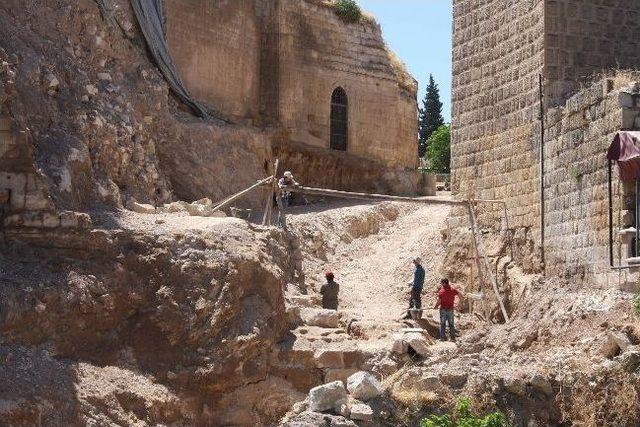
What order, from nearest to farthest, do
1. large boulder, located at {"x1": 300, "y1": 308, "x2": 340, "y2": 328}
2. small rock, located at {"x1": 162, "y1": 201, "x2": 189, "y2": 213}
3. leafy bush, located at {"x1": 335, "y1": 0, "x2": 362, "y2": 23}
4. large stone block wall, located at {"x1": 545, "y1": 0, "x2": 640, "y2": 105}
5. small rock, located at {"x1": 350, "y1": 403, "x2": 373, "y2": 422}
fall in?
small rock, located at {"x1": 350, "y1": 403, "x2": 373, "y2": 422} → large boulder, located at {"x1": 300, "y1": 308, "x2": 340, "y2": 328} → large stone block wall, located at {"x1": 545, "y1": 0, "x2": 640, "y2": 105} → small rock, located at {"x1": 162, "y1": 201, "x2": 189, "y2": 213} → leafy bush, located at {"x1": 335, "y1": 0, "x2": 362, "y2": 23}

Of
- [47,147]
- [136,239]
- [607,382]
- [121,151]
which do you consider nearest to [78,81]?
[121,151]

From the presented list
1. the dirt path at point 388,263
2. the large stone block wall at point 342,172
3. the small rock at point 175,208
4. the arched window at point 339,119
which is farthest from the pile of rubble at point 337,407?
the arched window at point 339,119

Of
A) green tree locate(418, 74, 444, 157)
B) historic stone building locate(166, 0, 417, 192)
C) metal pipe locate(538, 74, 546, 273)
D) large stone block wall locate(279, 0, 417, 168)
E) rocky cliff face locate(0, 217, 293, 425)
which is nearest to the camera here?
rocky cliff face locate(0, 217, 293, 425)

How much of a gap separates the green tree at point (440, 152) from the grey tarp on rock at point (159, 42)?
19.6m

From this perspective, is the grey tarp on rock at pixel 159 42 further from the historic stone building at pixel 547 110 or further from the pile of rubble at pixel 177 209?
the historic stone building at pixel 547 110

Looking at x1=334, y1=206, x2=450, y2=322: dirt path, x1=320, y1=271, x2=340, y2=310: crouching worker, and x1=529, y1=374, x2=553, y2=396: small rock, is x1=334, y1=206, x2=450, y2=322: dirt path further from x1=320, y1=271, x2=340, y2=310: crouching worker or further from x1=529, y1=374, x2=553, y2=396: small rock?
x1=529, y1=374, x2=553, y2=396: small rock

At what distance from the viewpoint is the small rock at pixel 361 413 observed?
15648 mm

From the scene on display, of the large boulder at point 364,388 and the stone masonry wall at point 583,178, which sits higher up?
the stone masonry wall at point 583,178

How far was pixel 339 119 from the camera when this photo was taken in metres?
31.0

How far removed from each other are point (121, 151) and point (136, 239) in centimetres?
379

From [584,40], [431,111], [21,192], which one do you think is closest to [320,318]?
[21,192]

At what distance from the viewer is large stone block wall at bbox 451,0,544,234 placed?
20.0 metres

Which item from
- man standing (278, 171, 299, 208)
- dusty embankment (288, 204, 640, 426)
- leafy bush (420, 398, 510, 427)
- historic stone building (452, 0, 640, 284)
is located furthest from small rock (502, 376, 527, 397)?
man standing (278, 171, 299, 208)

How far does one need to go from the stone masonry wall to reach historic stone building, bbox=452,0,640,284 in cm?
1
